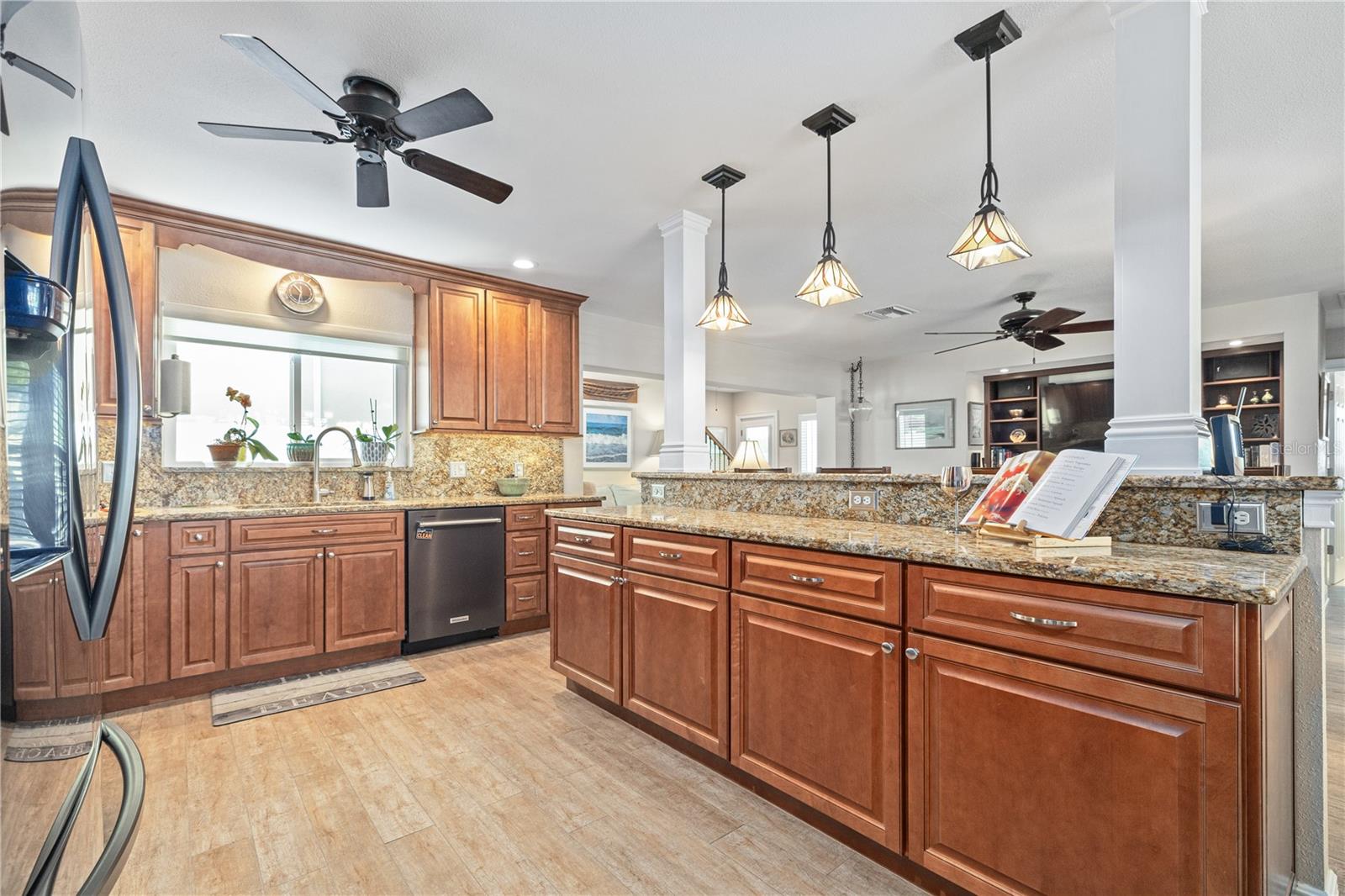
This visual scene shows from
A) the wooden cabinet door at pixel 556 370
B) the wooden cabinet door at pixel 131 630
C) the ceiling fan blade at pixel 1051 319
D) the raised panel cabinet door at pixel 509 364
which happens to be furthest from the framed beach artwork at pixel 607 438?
the wooden cabinet door at pixel 131 630

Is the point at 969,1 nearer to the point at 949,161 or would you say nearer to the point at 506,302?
the point at 949,161

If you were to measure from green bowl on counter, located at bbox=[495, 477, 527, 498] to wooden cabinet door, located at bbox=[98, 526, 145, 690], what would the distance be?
2064mm

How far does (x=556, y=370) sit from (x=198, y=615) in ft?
8.66

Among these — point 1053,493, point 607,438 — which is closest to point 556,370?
point 1053,493

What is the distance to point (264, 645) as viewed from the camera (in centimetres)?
324

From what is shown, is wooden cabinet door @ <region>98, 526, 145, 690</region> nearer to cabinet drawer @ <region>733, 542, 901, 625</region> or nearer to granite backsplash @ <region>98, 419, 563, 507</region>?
granite backsplash @ <region>98, 419, 563, 507</region>

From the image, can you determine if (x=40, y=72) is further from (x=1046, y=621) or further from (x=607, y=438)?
(x=607, y=438)

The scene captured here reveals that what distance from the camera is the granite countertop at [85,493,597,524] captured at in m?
3.03

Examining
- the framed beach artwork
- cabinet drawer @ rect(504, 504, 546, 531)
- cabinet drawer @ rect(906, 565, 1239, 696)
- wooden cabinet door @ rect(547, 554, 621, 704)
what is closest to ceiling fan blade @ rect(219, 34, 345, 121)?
wooden cabinet door @ rect(547, 554, 621, 704)

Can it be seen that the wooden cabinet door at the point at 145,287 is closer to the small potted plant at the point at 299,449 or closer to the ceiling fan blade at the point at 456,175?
the small potted plant at the point at 299,449

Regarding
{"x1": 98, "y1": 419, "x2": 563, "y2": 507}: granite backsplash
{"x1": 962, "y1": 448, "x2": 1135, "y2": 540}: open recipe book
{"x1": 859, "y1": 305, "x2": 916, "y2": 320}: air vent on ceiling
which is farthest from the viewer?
{"x1": 859, "y1": 305, "x2": 916, "y2": 320}: air vent on ceiling

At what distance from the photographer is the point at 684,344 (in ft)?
11.5

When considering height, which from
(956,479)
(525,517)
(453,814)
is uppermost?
(956,479)

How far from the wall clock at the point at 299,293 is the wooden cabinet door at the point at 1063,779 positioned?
13.1ft
